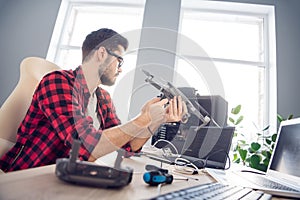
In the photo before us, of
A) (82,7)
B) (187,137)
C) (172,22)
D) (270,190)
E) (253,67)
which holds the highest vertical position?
(82,7)

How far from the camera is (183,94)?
0.64 metres

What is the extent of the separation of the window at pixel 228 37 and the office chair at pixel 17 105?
1145 mm

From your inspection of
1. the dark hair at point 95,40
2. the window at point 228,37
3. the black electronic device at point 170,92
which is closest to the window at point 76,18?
the window at point 228,37

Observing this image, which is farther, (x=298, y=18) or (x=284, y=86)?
(x=298, y=18)

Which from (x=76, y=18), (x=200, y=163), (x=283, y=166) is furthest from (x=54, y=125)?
(x=76, y=18)

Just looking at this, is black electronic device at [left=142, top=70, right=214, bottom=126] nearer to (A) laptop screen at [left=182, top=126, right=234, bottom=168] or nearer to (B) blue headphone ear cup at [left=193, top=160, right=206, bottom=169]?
(A) laptop screen at [left=182, top=126, right=234, bottom=168]

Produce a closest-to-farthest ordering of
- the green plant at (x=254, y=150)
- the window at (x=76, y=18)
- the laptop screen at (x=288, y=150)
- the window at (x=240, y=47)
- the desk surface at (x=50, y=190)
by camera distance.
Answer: the desk surface at (x=50, y=190), the laptop screen at (x=288, y=150), the green plant at (x=254, y=150), the window at (x=240, y=47), the window at (x=76, y=18)

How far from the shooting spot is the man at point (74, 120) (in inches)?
23.0

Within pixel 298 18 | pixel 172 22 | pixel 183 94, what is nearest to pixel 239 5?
pixel 298 18

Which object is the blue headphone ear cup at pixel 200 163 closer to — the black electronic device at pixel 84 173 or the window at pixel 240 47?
the black electronic device at pixel 84 173

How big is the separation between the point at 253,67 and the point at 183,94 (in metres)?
1.87

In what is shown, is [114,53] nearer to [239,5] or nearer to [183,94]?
[183,94]

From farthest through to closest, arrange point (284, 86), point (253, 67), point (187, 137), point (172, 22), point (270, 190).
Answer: point (253, 67)
point (172, 22)
point (284, 86)
point (187, 137)
point (270, 190)

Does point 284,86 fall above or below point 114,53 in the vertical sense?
above
